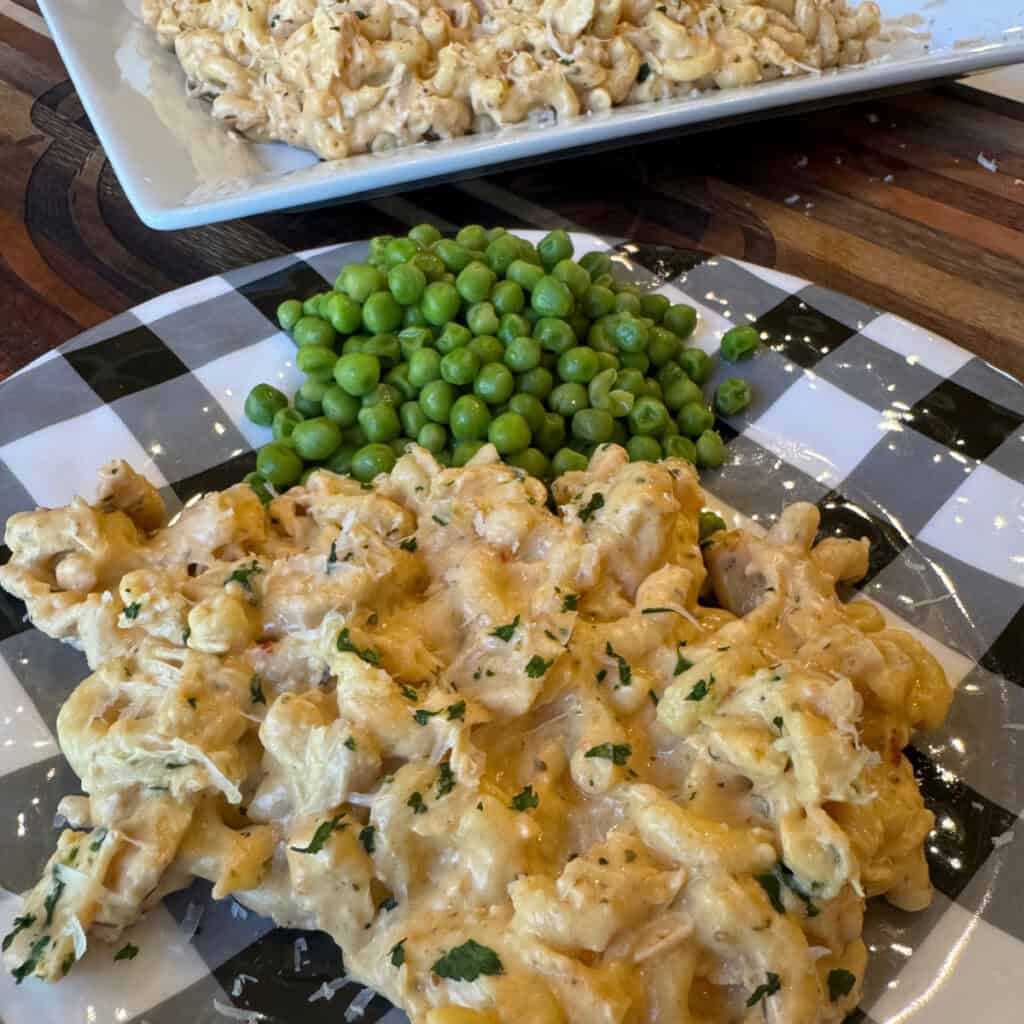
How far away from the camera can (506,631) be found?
186 cm

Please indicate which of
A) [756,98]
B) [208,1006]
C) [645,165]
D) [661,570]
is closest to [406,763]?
[208,1006]

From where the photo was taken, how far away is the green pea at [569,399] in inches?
104

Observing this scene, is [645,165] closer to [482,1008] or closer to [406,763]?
[406,763]

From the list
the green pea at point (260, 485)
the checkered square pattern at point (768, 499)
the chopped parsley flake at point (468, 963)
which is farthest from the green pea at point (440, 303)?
the chopped parsley flake at point (468, 963)

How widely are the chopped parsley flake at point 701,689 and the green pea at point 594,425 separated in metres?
1.00

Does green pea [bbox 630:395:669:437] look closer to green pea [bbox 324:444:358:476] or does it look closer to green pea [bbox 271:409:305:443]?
green pea [bbox 324:444:358:476]

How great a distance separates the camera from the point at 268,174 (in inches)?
129

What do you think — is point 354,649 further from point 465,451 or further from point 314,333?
point 314,333

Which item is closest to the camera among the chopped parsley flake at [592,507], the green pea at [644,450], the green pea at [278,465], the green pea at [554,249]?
the chopped parsley flake at [592,507]

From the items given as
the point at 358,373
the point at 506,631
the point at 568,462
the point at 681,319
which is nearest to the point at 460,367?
the point at 358,373

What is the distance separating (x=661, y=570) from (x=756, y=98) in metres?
2.18

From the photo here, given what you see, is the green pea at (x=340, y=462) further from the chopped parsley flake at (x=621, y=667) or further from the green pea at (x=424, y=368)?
the chopped parsley flake at (x=621, y=667)

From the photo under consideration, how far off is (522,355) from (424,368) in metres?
0.26

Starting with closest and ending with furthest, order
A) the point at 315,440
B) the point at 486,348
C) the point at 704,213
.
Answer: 1. the point at 315,440
2. the point at 486,348
3. the point at 704,213
